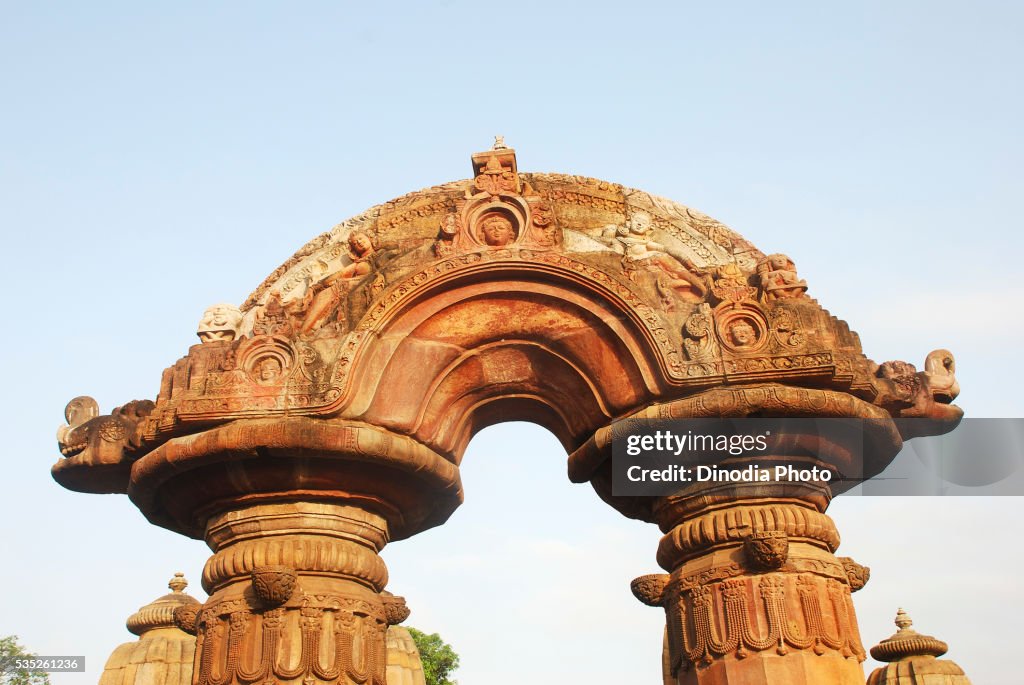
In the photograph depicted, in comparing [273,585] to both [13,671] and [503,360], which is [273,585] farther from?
[13,671]

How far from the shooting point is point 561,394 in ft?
29.1

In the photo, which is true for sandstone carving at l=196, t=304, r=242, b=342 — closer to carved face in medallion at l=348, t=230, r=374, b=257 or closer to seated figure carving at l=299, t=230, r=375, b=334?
seated figure carving at l=299, t=230, r=375, b=334

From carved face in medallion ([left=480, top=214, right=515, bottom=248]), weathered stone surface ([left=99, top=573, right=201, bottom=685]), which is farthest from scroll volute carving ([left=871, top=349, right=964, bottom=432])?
weathered stone surface ([left=99, top=573, right=201, bottom=685])

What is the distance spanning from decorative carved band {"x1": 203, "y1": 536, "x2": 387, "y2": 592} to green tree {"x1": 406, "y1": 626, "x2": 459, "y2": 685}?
26.8 metres

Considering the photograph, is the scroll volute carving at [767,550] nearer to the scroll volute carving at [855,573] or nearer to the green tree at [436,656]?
the scroll volute carving at [855,573]

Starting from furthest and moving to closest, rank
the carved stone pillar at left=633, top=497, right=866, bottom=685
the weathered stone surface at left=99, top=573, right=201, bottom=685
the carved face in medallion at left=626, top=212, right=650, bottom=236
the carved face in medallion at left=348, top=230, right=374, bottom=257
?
1. the weathered stone surface at left=99, top=573, right=201, bottom=685
2. the carved face in medallion at left=348, top=230, right=374, bottom=257
3. the carved face in medallion at left=626, top=212, right=650, bottom=236
4. the carved stone pillar at left=633, top=497, right=866, bottom=685

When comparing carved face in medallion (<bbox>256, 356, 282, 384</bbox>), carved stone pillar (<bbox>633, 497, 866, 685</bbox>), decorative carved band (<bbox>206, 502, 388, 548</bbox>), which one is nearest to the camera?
carved stone pillar (<bbox>633, 497, 866, 685</bbox>)

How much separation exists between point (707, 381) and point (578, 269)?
1417mm

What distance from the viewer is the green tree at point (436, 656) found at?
33.8m

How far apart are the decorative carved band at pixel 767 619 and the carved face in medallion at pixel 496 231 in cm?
324

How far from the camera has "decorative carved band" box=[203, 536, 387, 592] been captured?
789 centimetres

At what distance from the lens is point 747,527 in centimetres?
768

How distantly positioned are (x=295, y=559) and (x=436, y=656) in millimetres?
28028

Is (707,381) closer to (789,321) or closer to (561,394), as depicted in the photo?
(789,321)
